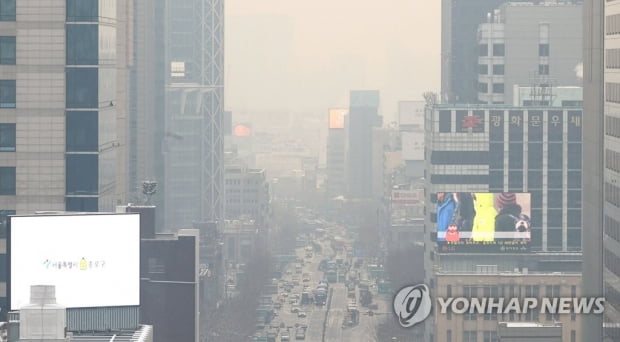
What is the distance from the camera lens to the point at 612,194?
59.6m

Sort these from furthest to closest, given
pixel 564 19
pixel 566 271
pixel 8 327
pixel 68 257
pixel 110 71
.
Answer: pixel 564 19
pixel 566 271
pixel 110 71
pixel 68 257
pixel 8 327

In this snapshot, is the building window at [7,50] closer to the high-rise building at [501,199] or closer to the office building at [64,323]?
the office building at [64,323]

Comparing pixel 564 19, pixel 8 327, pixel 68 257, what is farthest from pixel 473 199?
pixel 8 327

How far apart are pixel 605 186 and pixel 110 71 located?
51.0 feet

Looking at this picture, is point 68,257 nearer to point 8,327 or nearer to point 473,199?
point 8,327

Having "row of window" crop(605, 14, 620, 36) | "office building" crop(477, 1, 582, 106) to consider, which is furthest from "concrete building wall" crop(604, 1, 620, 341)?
"office building" crop(477, 1, 582, 106)

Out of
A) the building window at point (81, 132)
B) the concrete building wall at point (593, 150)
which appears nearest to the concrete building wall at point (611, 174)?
the concrete building wall at point (593, 150)

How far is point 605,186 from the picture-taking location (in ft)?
201

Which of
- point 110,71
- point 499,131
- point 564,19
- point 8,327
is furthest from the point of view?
point 564,19

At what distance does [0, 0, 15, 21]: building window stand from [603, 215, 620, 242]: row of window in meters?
17.9

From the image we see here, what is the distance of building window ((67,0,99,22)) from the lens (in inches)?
2468

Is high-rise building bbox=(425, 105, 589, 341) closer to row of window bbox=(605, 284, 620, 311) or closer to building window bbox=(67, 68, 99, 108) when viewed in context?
building window bbox=(67, 68, 99, 108)

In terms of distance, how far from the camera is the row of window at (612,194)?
58.6 meters

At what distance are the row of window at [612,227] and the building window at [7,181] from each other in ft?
55.5
